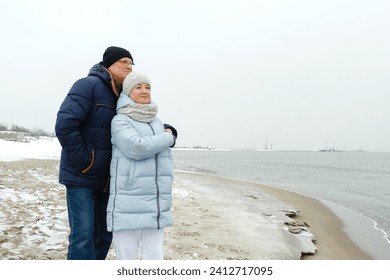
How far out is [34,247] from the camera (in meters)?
4.37

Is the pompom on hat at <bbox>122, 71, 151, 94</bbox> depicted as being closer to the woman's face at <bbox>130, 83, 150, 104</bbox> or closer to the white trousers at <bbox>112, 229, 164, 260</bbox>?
the woman's face at <bbox>130, 83, 150, 104</bbox>

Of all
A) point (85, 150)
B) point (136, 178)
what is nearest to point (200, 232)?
point (136, 178)

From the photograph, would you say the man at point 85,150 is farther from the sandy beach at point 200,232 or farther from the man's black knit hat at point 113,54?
the sandy beach at point 200,232

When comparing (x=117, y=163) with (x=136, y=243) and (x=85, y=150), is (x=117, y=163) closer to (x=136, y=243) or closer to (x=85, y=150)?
(x=85, y=150)

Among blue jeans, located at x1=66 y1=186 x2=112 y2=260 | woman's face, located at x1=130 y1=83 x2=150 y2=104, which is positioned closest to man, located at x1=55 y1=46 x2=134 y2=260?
blue jeans, located at x1=66 y1=186 x2=112 y2=260

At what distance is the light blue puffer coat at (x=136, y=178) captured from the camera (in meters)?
2.57

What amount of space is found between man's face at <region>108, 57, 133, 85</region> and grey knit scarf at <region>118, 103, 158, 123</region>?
41cm

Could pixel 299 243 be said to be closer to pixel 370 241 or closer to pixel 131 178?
pixel 370 241

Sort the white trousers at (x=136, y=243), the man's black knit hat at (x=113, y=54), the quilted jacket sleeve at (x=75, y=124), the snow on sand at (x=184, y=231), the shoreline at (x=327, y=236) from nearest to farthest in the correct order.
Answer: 1. the quilted jacket sleeve at (x=75, y=124)
2. the white trousers at (x=136, y=243)
3. the man's black knit hat at (x=113, y=54)
4. the snow on sand at (x=184, y=231)
5. the shoreline at (x=327, y=236)

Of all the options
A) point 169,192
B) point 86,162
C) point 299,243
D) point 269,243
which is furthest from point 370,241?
point 86,162

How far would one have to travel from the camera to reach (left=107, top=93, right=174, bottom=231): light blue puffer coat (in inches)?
101

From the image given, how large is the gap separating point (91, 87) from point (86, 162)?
0.64 meters

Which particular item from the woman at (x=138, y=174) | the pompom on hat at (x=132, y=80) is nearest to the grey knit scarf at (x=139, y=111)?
the woman at (x=138, y=174)
